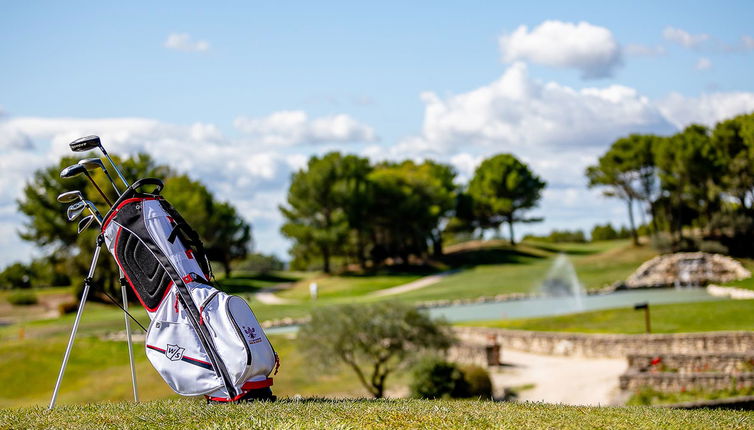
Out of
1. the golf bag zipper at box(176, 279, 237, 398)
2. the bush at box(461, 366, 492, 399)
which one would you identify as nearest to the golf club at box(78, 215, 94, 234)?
the golf bag zipper at box(176, 279, 237, 398)

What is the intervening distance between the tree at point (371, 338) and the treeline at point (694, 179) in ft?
123

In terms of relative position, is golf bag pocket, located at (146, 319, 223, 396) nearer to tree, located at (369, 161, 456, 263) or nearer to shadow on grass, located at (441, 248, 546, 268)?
tree, located at (369, 161, 456, 263)

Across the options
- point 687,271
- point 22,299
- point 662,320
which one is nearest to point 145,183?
point 662,320

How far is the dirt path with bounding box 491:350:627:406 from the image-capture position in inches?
865

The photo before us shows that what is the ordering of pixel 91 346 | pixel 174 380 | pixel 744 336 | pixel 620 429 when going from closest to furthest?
pixel 620 429 → pixel 174 380 → pixel 744 336 → pixel 91 346

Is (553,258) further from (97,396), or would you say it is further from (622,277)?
(97,396)

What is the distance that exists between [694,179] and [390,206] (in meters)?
22.9

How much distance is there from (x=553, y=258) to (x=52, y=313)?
38.4m

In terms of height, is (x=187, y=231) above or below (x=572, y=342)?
above

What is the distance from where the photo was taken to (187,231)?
7.63 m

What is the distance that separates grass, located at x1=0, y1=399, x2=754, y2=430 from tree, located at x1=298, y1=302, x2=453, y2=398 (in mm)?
17702

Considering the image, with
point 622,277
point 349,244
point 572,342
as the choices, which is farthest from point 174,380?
point 349,244

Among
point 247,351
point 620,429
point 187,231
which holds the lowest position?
point 620,429

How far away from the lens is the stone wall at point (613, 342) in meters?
25.2
